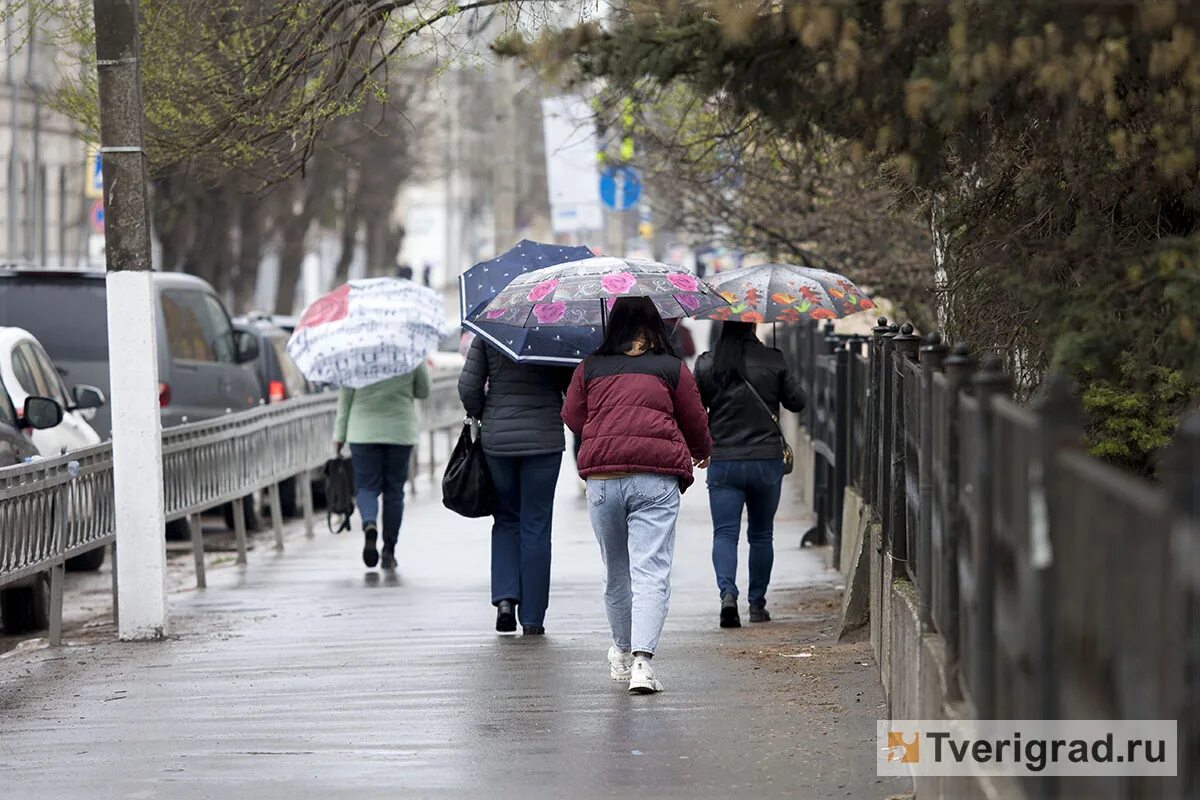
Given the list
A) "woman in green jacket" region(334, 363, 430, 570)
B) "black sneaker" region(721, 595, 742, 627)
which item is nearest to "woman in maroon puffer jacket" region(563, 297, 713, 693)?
"black sneaker" region(721, 595, 742, 627)

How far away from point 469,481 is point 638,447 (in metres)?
2.06

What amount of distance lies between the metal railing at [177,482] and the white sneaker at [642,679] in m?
3.13

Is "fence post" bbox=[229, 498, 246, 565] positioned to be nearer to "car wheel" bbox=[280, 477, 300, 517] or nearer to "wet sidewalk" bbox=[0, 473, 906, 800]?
"wet sidewalk" bbox=[0, 473, 906, 800]

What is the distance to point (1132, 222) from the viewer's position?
24.4 feet

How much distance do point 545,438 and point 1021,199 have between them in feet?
10.9

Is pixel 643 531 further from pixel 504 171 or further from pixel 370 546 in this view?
pixel 504 171

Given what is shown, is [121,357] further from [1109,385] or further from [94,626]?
[1109,385]

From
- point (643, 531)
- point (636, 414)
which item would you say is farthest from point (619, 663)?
point (636, 414)

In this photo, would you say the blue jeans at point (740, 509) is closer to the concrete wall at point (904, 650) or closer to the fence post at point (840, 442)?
the concrete wall at point (904, 650)

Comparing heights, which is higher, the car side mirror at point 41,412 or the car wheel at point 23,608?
the car side mirror at point 41,412

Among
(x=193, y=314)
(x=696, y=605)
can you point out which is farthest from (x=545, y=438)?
(x=193, y=314)

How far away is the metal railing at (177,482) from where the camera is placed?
989 cm

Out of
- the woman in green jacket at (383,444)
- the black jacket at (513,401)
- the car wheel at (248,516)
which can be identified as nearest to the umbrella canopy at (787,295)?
the black jacket at (513,401)

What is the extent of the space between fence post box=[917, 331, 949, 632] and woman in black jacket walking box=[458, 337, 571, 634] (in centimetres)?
412
